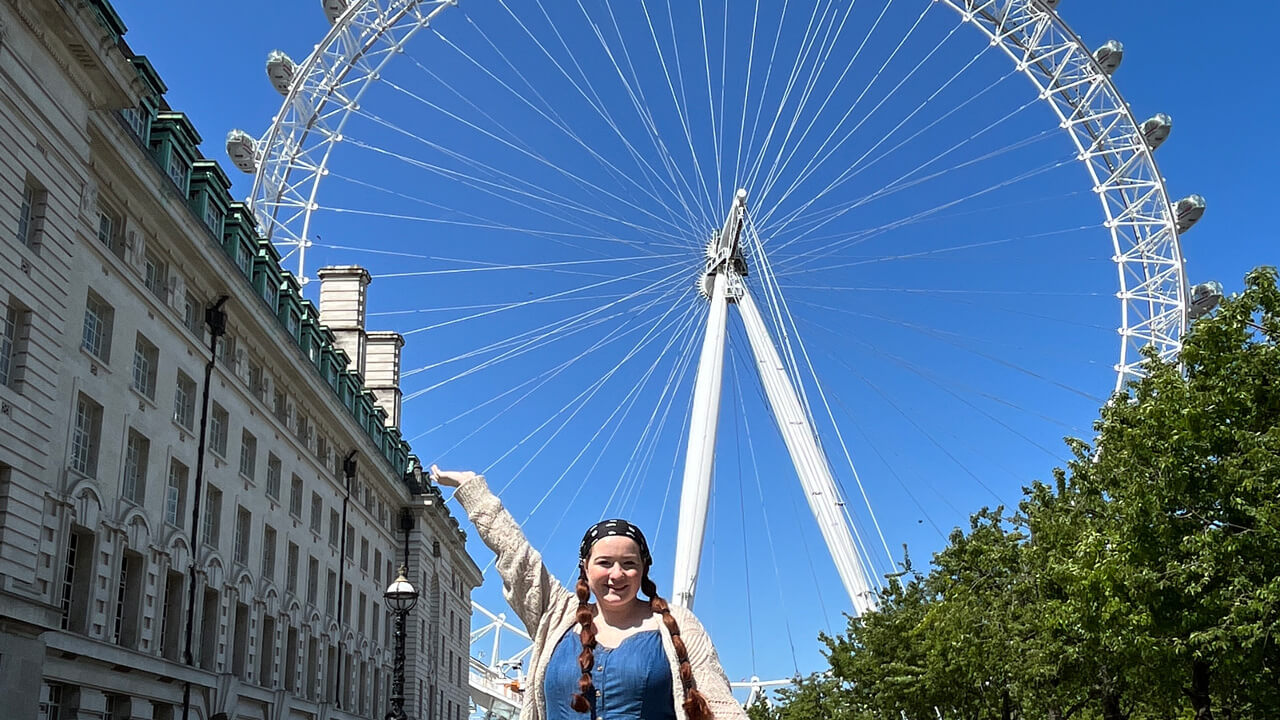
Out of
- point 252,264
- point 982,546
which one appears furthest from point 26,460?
point 982,546

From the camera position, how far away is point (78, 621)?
25906 mm

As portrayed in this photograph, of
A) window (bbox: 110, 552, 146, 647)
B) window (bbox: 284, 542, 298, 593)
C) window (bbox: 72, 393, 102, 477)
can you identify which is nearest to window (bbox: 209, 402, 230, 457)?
window (bbox: 110, 552, 146, 647)

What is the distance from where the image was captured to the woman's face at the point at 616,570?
5.98 meters

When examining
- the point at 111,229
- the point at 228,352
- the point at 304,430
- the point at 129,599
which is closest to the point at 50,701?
the point at 129,599

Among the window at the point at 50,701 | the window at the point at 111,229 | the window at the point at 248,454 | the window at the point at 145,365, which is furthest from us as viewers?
the window at the point at 248,454

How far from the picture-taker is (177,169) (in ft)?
106

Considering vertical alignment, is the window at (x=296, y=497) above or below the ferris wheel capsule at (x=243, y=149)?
below

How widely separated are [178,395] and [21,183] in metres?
9.90

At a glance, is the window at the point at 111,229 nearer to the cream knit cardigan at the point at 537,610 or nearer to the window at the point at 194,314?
the window at the point at 194,314

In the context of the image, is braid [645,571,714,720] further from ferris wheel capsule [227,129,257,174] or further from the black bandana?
ferris wheel capsule [227,129,257,174]

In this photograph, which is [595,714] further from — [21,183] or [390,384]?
[390,384]

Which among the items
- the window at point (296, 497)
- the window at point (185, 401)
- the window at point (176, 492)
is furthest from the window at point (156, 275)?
the window at point (296, 497)

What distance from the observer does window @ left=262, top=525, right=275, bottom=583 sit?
3891cm

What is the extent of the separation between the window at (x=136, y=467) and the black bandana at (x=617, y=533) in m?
24.9
